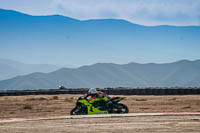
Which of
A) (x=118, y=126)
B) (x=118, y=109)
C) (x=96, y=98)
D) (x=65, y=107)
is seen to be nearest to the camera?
(x=118, y=126)

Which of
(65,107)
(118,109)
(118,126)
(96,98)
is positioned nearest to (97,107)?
(96,98)

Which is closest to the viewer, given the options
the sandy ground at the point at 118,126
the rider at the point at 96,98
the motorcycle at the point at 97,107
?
the sandy ground at the point at 118,126

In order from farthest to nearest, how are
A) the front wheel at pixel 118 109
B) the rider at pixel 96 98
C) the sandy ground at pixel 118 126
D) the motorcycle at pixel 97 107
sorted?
1. the front wheel at pixel 118 109
2. the motorcycle at pixel 97 107
3. the rider at pixel 96 98
4. the sandy ground at pixel 118 126

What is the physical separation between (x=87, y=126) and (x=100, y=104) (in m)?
4.68

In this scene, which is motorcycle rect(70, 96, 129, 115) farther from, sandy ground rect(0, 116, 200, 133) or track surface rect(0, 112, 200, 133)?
sandy ground rect(0, 116, 200, 133)

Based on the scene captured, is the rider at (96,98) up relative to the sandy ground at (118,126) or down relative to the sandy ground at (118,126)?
up

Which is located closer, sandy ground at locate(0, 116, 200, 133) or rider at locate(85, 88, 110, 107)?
sandy ground at locate(0, 116, 200, 133)

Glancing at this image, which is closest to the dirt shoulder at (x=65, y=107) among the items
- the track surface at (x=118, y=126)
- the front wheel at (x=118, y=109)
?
the front wheel at (x=118, y=109)

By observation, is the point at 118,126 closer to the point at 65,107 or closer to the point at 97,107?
the point at 97,107

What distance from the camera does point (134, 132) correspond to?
12219 millimetres

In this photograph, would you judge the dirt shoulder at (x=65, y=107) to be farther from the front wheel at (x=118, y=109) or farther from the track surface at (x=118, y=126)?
the track surface at (x=118, y=126)

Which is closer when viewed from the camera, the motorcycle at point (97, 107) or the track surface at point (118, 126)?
the track surface at point (118, 126)

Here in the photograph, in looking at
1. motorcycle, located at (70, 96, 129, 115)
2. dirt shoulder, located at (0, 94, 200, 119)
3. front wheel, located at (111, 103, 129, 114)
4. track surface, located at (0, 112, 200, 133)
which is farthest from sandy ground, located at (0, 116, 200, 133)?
dirt shoulder, located at (0, 94, 200, 119)

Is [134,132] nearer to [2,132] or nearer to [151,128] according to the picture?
[151,128]
